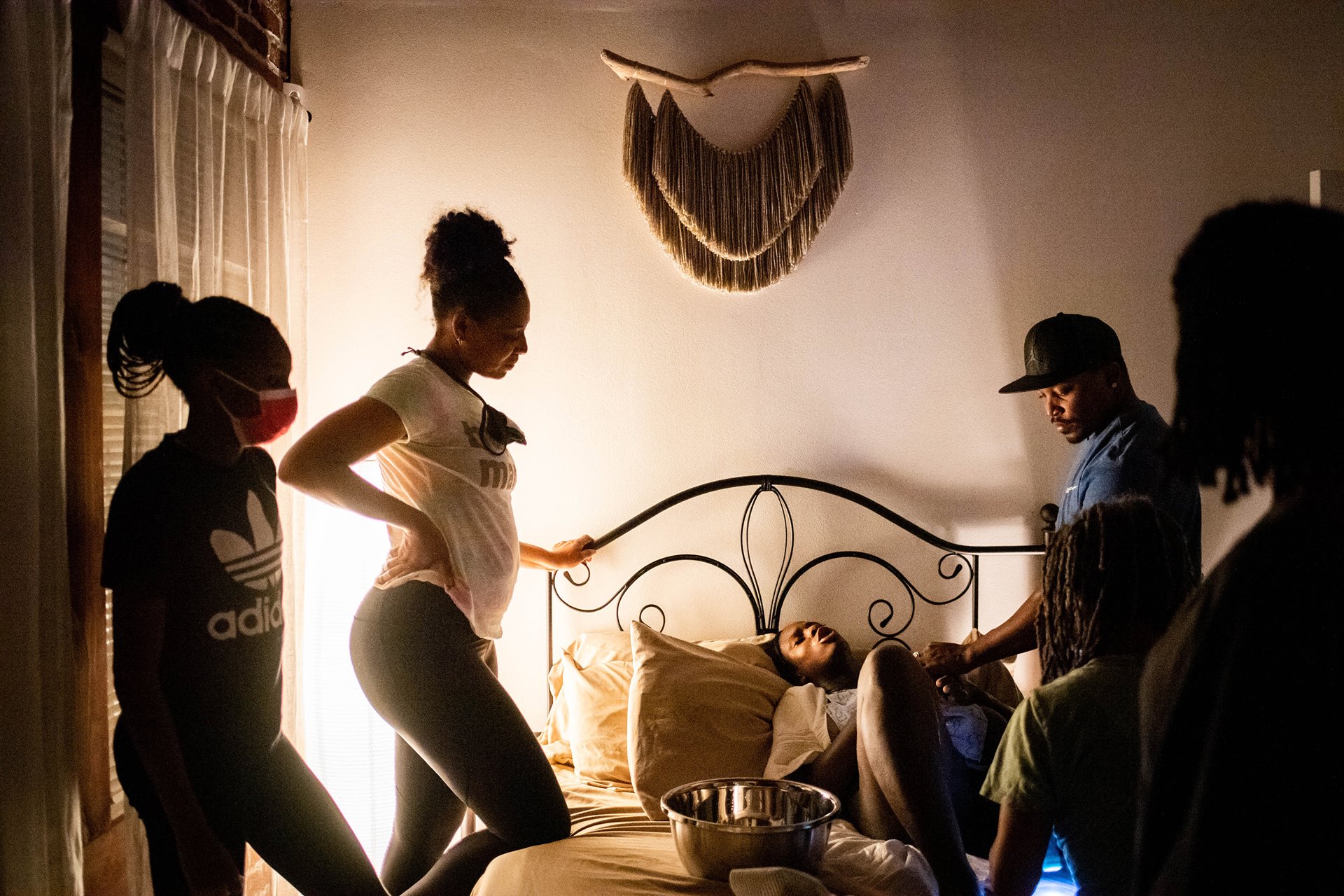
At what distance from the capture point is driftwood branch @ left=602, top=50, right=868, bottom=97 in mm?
2322

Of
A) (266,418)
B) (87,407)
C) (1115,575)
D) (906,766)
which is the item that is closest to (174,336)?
(266,418)

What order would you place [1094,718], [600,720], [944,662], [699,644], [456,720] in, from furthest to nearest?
[699,644], [600,720], [944,662], [456,720], [1094,718]

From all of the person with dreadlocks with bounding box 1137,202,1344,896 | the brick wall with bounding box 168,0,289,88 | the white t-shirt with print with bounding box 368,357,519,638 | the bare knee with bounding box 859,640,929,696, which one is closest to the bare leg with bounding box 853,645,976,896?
the bare knee with bounding box 859,640,929,696

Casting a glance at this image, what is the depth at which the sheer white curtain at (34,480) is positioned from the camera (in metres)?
1.14

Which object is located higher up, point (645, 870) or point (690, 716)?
point (690, 716)

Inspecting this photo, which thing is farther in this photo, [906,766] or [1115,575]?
[906,766]

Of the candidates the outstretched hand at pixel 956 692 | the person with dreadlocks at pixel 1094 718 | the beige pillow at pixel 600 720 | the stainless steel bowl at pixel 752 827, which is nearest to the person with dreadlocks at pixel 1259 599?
the person with dreadlocks at pixel 1094 718

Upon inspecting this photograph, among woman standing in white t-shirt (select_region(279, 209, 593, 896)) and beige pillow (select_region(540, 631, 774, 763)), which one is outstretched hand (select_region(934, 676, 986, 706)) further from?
woman standing in white t-shirt (select_region(279, 209, 593, 896))

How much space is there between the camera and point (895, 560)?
7.80ft

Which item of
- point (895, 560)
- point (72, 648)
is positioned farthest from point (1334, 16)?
point (72, 648)

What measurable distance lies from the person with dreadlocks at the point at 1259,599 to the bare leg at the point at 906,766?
2.99ft

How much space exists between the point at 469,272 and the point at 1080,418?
1130 millimetres

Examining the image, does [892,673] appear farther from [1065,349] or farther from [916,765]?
[1065,349]

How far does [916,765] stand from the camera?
1423 mm
